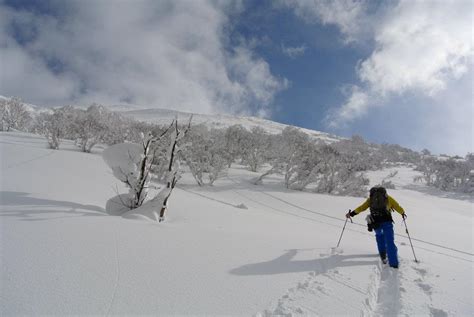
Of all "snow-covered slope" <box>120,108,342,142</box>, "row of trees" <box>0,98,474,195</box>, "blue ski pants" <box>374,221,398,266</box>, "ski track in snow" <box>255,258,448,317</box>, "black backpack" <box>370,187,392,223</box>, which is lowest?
"ski track in snow" <box>255,258,448,317</box>

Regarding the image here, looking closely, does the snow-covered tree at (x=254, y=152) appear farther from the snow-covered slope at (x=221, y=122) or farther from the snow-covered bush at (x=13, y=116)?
the snow-covered slope at (x=221, y=122)

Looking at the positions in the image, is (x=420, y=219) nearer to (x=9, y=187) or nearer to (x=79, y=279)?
(x=79, y=279)

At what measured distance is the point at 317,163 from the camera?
16.0 metres

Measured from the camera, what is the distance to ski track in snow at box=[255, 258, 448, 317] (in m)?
2.65

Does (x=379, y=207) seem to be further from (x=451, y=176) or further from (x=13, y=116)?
(x=13, y=116)

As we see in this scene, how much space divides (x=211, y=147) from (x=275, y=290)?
48.0 ft

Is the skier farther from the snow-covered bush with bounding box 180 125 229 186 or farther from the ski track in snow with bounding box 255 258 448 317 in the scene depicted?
the snow-covered bush with bounding box 180 125 229 186

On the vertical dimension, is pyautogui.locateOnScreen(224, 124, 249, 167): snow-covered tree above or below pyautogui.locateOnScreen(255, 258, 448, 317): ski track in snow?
above

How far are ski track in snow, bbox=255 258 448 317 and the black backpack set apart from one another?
0.99 meters

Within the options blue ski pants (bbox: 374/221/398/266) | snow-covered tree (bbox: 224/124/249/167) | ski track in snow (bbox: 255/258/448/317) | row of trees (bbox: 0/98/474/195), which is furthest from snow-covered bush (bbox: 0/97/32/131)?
blue ski pants (bbox: 374/221/398/266)

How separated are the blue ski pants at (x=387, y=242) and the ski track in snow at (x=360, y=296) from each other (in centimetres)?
29

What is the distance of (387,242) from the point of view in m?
4.41

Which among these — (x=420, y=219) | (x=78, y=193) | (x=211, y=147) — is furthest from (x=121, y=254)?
(x=211, y=147)

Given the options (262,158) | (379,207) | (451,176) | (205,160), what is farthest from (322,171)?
(451,176)
